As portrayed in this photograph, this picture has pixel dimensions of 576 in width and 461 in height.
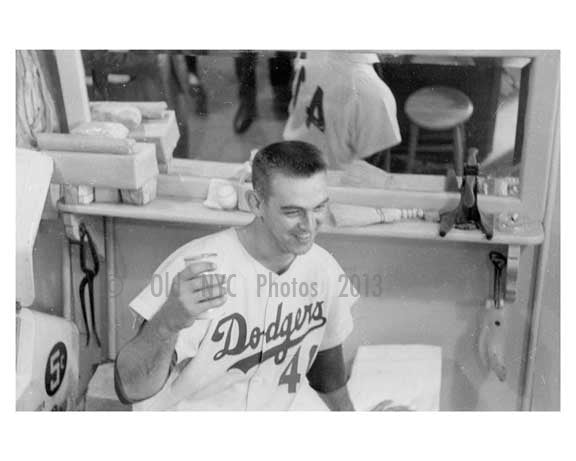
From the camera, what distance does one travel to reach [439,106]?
235cm

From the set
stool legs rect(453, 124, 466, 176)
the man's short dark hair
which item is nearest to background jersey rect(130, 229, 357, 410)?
the man's short dark hair

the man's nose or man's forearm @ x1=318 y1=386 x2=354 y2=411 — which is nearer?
the man's nose

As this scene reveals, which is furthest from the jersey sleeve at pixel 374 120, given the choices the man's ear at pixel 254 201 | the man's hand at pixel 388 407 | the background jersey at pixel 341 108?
the man's hand at pixel 388 407

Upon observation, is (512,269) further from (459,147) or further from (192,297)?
(192,297)

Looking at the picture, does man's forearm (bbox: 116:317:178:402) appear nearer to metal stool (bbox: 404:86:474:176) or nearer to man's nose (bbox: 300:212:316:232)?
man's nose (bbox: 300:212:316:232)

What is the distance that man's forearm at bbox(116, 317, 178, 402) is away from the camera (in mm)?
2387

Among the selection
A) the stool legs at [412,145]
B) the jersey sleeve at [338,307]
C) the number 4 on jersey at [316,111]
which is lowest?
the jersey sleeve at [338,307]

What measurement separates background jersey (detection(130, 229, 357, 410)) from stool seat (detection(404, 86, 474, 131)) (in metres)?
0.40

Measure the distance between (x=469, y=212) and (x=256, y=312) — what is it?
567mm

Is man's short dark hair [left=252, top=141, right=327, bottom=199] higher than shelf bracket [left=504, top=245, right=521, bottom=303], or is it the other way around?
man's short dark hair [left=252, top=141, right=327, bottom=199]

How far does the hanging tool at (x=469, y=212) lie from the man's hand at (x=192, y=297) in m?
0.56

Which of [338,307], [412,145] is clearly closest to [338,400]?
[338,307]

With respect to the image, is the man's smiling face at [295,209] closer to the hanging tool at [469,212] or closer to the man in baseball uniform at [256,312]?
the man in baseball uniform at [256,312]

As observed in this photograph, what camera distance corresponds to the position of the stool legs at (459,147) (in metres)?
2.36
